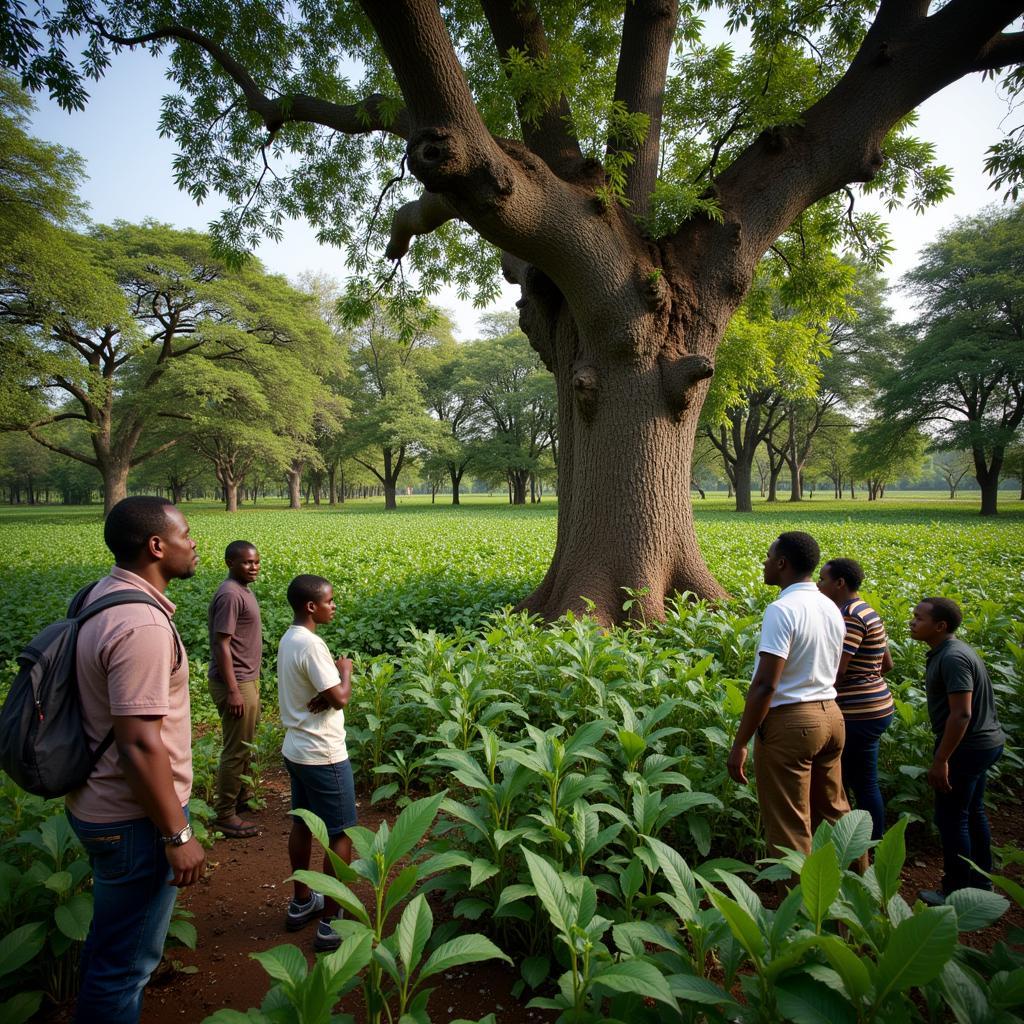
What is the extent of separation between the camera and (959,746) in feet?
10.6

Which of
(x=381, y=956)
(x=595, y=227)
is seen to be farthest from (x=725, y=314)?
(x=381, y=956)

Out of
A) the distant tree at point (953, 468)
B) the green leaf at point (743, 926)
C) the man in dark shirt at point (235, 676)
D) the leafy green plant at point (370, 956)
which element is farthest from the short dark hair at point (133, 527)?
the distant tree at point (953, 468)

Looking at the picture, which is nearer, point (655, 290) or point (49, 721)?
point (49, 721)

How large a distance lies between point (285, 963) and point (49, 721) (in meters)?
1.07

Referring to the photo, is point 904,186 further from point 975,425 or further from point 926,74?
point 975,425

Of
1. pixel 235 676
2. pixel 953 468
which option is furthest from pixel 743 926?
pixel 953 468

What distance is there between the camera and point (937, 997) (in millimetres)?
1664

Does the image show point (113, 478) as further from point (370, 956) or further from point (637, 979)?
point (637, 979)

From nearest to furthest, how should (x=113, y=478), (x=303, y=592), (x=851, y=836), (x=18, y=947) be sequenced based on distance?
(x=18, y=947), (x=851, y=836), (x=303, y=592), (x=113, y=478)

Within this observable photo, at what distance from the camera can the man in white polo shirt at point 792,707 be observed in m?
2.79

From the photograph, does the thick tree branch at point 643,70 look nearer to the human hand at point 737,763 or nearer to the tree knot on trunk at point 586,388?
the tree knot on trunk at point 586,388

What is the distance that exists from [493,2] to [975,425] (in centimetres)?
2893

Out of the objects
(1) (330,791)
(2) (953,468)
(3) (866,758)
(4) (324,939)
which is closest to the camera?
(4) (324,939)

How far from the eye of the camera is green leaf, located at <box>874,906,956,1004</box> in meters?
1.54
